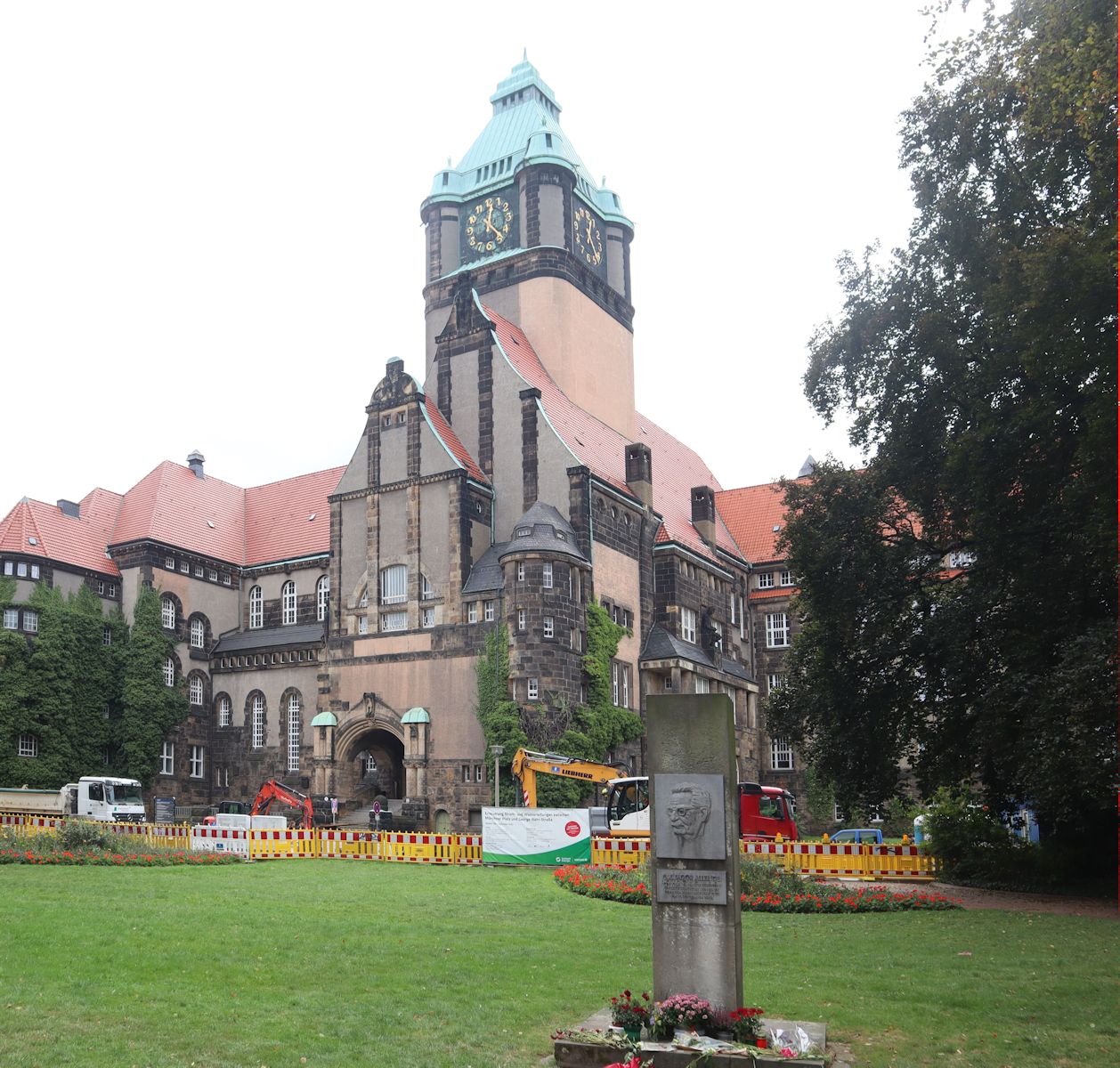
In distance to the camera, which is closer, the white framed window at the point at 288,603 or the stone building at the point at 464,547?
the stone building at the point at 464,547

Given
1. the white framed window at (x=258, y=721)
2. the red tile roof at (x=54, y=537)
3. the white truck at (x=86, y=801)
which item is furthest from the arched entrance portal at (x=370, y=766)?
the red tile roof at (x=54, y=537)

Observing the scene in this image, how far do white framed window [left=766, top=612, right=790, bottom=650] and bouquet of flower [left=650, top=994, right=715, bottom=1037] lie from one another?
4887 cm

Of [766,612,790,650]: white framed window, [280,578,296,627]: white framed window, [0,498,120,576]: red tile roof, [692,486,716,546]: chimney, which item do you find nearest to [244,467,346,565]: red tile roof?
[280,578,296,627]: white framed window

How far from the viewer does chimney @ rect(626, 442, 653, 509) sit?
5016 cm

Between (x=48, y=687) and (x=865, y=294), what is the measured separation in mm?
36601

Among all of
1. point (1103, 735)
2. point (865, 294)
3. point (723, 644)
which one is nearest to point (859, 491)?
point (865, 294)

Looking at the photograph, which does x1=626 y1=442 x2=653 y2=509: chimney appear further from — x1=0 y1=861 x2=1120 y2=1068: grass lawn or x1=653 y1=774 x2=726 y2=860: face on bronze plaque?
x1=653 y1=774 x2=726 y2=860: face on bronze plaque

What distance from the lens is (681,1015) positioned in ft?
32.1

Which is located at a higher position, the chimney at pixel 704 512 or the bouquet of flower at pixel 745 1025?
the chimney at pixel 704 512

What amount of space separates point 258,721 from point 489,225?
1001 inches

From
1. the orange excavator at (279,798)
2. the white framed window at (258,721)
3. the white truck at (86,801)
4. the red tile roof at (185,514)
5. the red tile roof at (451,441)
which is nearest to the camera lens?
the orange excavator at (279,798)

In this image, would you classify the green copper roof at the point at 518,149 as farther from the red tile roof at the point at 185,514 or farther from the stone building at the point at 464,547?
the red tile roof at the point at 185,514

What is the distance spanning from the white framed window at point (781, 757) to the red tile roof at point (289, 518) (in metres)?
23.2

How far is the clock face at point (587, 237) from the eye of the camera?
55.3 m
